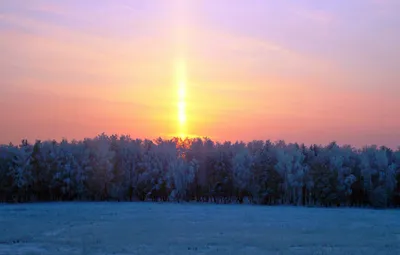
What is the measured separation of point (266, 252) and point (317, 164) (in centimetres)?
5556

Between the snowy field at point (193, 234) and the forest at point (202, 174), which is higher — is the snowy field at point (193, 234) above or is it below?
below

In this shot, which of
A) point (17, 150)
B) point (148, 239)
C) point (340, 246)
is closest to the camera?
point (340, 246)

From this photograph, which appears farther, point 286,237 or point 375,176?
point 375,176

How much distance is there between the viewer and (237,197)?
8731 cm

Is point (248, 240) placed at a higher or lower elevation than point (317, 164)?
lower

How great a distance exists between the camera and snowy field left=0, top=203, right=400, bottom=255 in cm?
2980

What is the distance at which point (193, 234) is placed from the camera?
3659 cm

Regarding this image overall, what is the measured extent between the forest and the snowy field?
1132 inches

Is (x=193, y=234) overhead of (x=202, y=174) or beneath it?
beneath

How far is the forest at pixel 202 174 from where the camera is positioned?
79.9 m

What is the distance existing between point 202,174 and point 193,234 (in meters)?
53.0

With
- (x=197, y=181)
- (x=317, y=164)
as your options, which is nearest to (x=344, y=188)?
(x=317, y=164)

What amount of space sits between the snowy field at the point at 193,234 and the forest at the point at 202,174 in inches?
1132

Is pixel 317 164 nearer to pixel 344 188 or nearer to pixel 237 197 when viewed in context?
pixel 344 188
